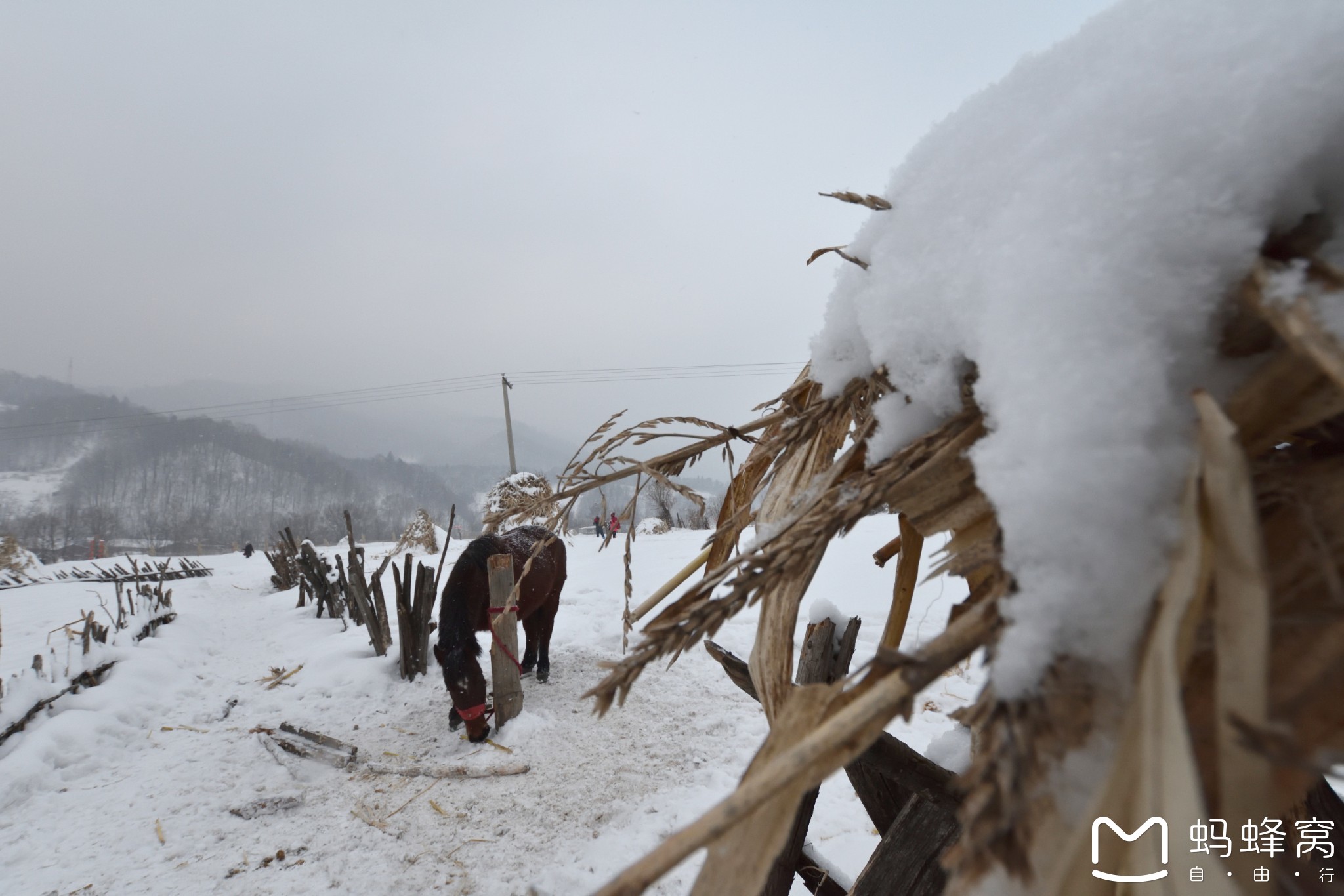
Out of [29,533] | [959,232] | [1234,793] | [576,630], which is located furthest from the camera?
[29,533]

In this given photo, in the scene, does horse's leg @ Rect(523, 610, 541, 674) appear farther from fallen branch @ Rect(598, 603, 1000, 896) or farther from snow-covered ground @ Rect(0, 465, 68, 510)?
snow-covered ground @ Rect(0, 465, 68, 510)

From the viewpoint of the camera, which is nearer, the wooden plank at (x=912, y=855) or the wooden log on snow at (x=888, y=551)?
the wooden log on snow at (x=888, y=551)

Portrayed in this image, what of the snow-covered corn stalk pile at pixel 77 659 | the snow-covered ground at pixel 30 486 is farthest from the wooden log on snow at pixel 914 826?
the snow-covered ground at pixel 30 486

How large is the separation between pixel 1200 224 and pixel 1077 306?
0.09 m

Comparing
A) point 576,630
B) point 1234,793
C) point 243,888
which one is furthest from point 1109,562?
point 576,630

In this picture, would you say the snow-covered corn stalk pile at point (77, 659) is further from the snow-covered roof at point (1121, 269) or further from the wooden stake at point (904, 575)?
the snow-covered roof at point (1121, 269)

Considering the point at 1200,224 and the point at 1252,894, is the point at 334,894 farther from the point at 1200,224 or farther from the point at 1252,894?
the point at 1200,224

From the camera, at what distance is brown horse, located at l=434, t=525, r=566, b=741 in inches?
172

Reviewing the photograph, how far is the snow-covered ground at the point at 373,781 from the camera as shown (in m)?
3.08

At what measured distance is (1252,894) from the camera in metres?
0.34

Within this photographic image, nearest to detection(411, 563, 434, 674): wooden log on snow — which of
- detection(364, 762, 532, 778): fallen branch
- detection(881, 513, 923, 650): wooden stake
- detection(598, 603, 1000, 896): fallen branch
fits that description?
detection(364, 762, 532, 778): fallen branch

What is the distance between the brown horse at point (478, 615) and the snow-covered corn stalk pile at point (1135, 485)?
3.53 meters

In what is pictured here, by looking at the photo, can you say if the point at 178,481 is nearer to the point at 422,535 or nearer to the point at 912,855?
the point at 422,535

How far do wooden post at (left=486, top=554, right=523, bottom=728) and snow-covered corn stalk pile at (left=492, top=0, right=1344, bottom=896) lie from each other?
14.6 feet
